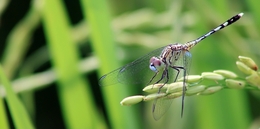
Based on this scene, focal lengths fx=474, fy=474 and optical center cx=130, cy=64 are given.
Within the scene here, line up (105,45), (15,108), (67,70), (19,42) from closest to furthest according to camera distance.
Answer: (15,108) < (105,45) < (67,70) < (19,42)

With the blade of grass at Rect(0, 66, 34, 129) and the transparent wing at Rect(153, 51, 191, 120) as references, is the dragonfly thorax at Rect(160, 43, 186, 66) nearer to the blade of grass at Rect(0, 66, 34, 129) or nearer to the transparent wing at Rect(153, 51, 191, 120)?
the transparent wing at Rect(153, 51, 191, 120)

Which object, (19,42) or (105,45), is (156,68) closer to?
(105,45)

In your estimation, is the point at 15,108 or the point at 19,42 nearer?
the point at 15,108

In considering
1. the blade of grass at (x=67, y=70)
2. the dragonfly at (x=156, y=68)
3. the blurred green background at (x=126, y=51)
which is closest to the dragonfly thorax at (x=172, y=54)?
the dragonfly at (x=156, y=68)

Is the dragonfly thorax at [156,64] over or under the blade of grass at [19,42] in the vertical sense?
under

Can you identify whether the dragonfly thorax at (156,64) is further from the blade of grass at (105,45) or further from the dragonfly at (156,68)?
the blade of grass at (105,45)

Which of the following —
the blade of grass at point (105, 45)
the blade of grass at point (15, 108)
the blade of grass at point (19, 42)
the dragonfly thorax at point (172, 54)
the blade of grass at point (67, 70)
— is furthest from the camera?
the blade of grass at point (19, 42)

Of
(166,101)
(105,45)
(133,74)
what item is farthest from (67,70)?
(166,101)
